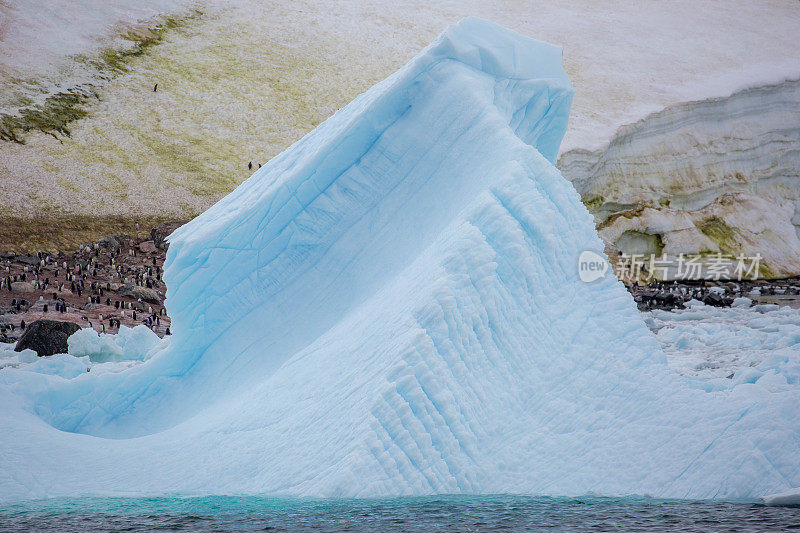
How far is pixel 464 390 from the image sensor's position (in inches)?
174

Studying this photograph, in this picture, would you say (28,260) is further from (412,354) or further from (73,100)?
(412,354)

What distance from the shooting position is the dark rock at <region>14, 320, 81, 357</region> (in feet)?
30.8

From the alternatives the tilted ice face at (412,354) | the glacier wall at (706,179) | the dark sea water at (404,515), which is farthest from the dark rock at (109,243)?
the dark sea water at (404,515)

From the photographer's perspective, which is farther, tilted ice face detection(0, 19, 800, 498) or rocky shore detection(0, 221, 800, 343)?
rocky shore detection(0, 221, 800, 343)

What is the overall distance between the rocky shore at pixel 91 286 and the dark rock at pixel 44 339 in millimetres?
1059

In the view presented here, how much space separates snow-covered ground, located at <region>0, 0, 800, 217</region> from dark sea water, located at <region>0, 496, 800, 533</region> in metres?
16.7

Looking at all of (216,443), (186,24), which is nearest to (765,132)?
(186,24)

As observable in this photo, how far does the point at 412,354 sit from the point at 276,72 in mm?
24226

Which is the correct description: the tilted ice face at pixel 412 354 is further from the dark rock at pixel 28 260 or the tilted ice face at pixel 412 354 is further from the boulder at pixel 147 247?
the boulder at pixel 147 247

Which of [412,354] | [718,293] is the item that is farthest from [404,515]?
[718,293]

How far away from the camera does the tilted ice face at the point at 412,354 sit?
4328 millimetres

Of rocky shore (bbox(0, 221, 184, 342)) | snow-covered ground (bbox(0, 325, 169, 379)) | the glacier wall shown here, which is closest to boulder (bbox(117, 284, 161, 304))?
rocky shore (bbox(0, 221, 184, 342))

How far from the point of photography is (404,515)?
12.5 feet

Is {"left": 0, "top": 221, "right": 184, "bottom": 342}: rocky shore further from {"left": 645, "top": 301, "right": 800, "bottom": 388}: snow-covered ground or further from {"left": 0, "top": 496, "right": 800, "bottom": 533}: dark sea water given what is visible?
{"left": 645, "top": 301, "right": 800, "bottom": 388}: snow-covered ground
